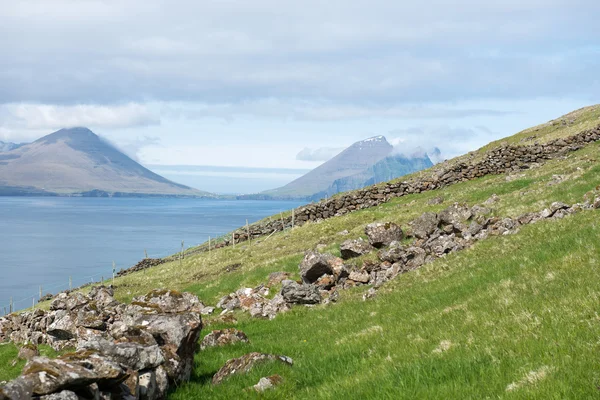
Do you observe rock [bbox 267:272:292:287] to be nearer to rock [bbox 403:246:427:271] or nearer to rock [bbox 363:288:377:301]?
rock [bbox 403:246:427:271]

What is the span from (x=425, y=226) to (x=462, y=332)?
2138cm

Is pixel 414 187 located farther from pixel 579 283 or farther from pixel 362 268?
pixel 579 283

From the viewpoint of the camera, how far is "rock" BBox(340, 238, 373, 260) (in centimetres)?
3272

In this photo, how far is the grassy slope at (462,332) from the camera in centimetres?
876

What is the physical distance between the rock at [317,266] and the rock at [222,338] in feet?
36.4

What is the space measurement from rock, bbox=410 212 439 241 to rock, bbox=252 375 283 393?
2243 cm

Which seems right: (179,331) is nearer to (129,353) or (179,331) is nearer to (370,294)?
(129,353)

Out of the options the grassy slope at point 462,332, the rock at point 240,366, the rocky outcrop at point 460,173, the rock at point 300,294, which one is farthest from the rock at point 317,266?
the rocky outcrop at point 460,173

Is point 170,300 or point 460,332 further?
point 170,300

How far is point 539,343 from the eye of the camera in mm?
9781

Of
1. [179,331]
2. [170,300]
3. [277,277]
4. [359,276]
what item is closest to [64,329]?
[170,300]

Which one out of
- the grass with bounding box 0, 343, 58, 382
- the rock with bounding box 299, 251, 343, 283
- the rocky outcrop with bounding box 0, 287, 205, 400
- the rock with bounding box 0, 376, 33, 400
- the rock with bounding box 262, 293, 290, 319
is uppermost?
the rock with bounding box 0, 376, 33, 400

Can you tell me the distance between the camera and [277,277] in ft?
110

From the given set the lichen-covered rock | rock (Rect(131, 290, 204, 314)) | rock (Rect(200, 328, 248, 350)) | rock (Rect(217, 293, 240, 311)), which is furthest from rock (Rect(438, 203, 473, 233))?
rock (Rect(200, 328, 248, 350))
